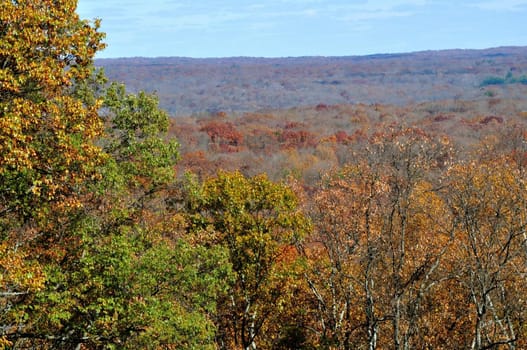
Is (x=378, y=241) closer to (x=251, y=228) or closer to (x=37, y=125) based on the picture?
(x=251, y=228)

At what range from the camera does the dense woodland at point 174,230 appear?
17781 mm

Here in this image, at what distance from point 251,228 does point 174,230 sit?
3.76m

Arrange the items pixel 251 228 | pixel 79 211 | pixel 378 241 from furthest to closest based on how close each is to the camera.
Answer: pixel 251 228 < pixel 378 241 < pixel 79 211

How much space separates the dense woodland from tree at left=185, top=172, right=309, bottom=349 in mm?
90

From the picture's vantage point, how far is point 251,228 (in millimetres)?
26594

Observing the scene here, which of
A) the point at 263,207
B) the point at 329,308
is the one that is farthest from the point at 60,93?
the point at 329,308

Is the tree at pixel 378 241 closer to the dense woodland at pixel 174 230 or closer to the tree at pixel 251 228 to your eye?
the dense woodland at pixel 174 230

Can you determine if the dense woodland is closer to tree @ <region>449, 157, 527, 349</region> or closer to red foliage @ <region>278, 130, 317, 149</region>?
tree @ <region>449, 157, 527, 349</region>

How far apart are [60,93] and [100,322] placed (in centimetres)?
775

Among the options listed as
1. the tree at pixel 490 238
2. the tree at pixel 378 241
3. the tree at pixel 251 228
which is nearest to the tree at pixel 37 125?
the tree at pixel 251 228

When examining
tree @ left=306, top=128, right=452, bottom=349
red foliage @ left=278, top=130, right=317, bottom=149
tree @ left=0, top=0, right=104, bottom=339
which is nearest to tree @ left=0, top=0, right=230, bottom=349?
tree @ left=0, top=0, right=104, bottom=339

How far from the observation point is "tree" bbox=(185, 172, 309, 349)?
84.9ft

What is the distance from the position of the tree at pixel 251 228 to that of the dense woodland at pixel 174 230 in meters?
0.09

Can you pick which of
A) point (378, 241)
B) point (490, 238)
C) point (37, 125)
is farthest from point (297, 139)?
point (37, 125)
